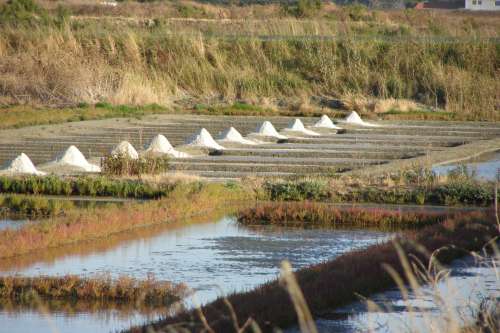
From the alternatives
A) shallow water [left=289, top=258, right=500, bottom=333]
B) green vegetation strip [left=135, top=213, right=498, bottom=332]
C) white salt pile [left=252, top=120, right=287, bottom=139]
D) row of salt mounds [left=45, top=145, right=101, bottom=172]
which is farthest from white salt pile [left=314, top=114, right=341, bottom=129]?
shallow water [left=289, top=258, right=500, bottom=333]

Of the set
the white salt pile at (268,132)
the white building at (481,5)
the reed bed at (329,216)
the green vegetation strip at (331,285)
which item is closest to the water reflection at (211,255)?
the reed bed at (329,216)

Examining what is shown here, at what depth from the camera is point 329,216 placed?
1383 cm

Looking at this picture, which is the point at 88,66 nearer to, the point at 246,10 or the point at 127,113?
the point at 127,113

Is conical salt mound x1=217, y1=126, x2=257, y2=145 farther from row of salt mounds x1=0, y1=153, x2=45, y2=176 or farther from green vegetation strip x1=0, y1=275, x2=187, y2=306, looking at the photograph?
green vegetation strip x1=0, y1=275, x2=187, y2=306

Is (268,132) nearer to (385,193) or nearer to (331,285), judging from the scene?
(385,193)

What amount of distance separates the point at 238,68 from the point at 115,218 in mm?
23290

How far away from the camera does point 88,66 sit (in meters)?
32.1

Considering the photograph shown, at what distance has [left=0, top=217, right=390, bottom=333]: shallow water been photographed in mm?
8562

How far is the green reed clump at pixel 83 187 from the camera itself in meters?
15.2

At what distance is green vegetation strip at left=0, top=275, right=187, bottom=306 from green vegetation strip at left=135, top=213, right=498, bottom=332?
900mm

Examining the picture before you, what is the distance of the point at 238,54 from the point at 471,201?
74.8 feet

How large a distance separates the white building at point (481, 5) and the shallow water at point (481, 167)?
7264 cm

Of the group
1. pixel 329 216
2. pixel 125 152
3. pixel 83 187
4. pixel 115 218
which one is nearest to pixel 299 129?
pixel 125 152

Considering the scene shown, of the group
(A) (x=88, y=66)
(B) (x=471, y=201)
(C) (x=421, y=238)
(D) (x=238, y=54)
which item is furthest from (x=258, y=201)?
(D) (x=238, y=54)
